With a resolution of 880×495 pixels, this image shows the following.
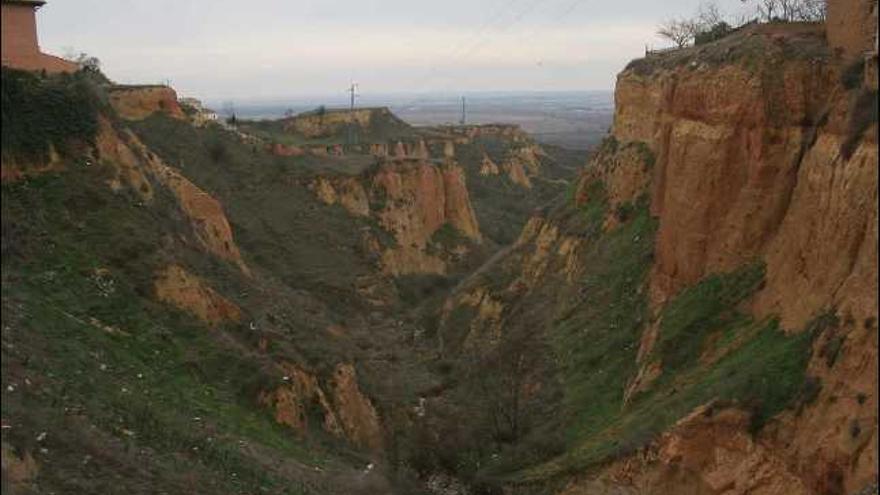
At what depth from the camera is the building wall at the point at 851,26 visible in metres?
18.6

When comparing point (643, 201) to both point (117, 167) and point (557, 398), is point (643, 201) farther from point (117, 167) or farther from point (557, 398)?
point (117, 167)

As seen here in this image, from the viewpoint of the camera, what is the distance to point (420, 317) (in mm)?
42156

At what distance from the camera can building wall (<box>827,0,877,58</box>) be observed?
61.1 ft

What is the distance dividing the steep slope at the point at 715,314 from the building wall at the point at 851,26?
501 millimetres

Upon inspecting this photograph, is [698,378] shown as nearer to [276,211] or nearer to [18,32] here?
[18,32]

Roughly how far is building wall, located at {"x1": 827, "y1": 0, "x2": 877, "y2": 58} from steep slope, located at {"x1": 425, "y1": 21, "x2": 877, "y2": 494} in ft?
1.64

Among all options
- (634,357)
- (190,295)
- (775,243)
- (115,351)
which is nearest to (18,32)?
(190,295)

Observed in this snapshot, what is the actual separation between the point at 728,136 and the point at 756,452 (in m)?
9.32

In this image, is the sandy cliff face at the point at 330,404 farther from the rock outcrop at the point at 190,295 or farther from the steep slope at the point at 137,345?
the rock outcrop at the point at 190,295

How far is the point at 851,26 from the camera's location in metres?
19.6

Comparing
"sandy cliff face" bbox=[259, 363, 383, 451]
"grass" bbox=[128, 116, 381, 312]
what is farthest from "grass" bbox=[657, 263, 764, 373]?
"grass" bbox=[128, 116, 381, 312]

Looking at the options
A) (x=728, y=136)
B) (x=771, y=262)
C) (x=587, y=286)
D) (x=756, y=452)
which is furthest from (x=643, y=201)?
(x=756, y=452)

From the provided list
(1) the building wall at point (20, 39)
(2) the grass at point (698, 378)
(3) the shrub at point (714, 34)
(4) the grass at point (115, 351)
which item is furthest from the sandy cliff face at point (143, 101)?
(2) the grass at point (698, 378)

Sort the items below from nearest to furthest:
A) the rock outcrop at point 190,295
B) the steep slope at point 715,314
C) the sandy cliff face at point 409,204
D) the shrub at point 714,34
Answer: the steep slope at point 715,314
the rock outcrop at point 190,295
the shrub at point 714,34
the sandy cliff face at point 409,204
